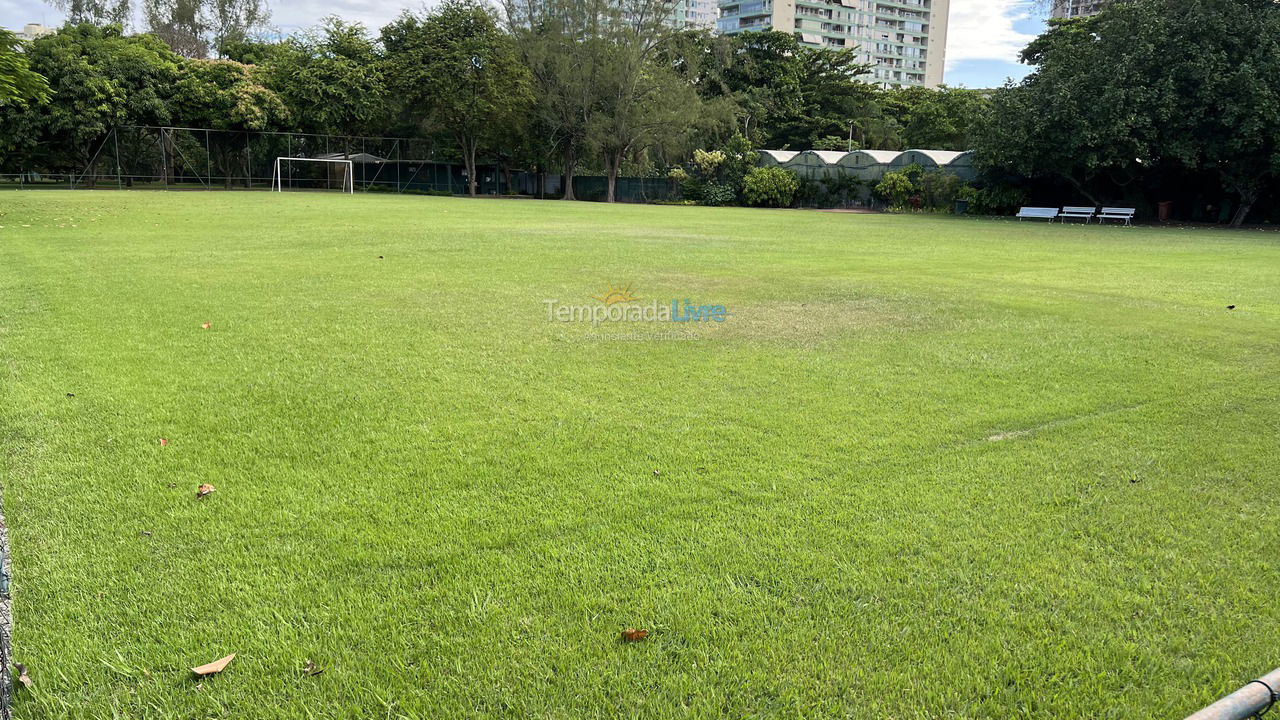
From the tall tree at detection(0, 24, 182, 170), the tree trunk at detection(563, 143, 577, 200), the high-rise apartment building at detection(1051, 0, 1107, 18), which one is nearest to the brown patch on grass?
the high-rise apartment building at detection(1051, 0, 1107, 18)

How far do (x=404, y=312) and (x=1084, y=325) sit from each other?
608 centimetres

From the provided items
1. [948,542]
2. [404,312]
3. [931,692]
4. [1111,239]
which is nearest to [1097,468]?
[948,542]

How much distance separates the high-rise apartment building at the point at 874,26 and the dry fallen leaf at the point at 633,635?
10983 centimetres

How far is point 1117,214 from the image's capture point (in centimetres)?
2628

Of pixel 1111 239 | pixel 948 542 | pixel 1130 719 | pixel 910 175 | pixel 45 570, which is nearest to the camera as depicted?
pixel 1130 719

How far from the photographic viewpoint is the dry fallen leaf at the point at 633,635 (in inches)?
92.2

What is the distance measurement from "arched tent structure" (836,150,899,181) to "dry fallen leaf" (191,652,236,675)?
119 feet

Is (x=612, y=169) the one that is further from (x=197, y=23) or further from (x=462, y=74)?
(x=197, y=23)

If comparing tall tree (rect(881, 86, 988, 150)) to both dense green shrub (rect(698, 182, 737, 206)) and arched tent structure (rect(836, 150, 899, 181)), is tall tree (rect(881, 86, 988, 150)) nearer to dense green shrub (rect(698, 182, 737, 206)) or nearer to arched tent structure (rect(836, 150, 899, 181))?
arched tent structure (rect(836, 150, 899, 181))

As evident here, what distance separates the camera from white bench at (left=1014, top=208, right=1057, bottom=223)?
27156 mm

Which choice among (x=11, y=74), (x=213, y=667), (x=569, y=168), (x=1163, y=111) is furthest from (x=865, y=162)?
(x=213, y=667)

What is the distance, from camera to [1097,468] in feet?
12.2

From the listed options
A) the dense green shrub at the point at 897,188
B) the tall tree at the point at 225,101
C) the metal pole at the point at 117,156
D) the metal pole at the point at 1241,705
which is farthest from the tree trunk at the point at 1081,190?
the metal pole at the point at 117,156

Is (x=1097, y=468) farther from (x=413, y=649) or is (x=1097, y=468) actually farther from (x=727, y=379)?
(x=413, y=649)
